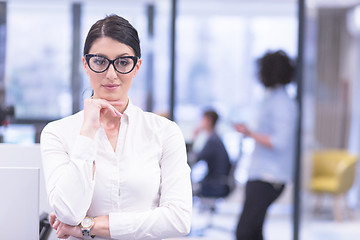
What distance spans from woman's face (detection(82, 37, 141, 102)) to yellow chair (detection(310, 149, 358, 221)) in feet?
15.7

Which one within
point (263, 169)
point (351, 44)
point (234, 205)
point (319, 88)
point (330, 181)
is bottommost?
point (234, 205)

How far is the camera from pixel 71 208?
138cm

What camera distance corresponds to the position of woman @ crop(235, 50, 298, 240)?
2809 mm

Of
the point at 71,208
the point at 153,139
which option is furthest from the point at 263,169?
the point at 71,208

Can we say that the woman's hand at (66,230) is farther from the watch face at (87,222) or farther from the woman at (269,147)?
the woman at (269,147)

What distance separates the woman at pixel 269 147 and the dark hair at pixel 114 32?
1511 millimetres

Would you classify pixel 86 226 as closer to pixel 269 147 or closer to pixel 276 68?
pixel 269 147

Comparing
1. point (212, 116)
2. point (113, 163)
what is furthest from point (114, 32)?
point (212, 116)

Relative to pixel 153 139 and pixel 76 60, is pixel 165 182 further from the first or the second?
pixel 76 60

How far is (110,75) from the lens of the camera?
1.50m

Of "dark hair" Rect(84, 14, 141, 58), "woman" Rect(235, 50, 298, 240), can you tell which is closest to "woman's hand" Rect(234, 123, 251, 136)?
"woman" Rect(235, 50, 298, 240)

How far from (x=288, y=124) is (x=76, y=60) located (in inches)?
127

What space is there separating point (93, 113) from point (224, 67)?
6.01 meters

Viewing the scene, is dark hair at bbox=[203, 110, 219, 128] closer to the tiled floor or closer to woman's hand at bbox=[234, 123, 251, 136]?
the tiled floor
